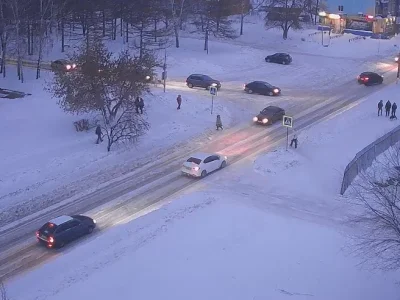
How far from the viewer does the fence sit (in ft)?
93.1

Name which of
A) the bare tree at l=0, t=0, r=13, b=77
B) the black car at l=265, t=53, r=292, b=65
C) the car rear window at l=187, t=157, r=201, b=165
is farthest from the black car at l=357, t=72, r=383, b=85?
the bare tree at l=0, t=0, r=13, b=77

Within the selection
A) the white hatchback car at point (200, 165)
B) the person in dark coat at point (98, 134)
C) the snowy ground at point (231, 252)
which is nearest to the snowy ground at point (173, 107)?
the person in dark coat at point (98, 134)

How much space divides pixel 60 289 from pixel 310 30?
61326mm

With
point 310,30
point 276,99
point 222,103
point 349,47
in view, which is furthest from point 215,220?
point 310,30

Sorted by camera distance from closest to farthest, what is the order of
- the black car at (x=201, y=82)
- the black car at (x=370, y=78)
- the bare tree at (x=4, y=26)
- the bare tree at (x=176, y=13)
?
the bare tree at (x=4, y=26), the black car at (x=201, y=82), the black car at (x=370, y=78), the bare tree at (x=176, y=13)

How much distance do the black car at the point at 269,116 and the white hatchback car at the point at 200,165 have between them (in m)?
8.24

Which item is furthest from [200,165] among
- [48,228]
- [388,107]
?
[388,107]

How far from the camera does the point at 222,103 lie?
4250 cm

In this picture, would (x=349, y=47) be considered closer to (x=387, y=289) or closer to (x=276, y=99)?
(x=276, y=99)

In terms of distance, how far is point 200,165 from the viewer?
1161 inches

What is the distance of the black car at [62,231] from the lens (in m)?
22.6

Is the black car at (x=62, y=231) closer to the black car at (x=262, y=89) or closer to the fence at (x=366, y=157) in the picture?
the fence at (x=366, y=157)

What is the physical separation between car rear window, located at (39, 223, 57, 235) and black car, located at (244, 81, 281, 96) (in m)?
25.8

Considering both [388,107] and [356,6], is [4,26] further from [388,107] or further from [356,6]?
[356,6]
